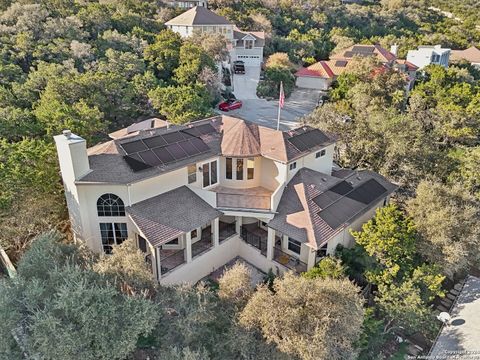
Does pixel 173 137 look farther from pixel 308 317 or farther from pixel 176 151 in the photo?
pixel 308 317

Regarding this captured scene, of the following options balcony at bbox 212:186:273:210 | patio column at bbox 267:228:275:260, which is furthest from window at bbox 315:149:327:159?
patio column at bbox 267:228:275:260

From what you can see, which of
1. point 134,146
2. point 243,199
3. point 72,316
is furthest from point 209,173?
point 72,316

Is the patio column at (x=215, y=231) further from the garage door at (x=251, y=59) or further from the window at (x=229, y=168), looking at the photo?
the garage door at (x=251, y=59)

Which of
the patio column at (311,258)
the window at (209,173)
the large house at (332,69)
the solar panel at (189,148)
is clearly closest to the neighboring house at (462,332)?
the patio column at (311,258)

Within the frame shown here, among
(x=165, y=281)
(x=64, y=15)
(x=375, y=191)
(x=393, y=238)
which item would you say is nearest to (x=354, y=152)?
(x=375, y=191)

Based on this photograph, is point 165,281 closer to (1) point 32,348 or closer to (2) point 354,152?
(1) point 32,348

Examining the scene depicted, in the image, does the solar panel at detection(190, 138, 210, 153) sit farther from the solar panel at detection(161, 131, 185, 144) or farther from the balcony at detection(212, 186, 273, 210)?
the balcony at detection(212, 186, 273, 210)
